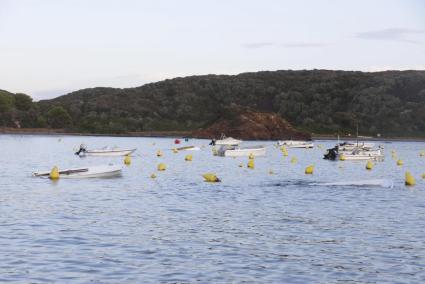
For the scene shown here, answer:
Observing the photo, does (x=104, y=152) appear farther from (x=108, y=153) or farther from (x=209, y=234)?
(x=209, y=234)

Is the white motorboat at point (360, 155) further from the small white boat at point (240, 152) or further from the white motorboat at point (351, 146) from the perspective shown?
the small white boat at point (240, 152)

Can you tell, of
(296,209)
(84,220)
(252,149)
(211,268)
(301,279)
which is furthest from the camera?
(252,149)

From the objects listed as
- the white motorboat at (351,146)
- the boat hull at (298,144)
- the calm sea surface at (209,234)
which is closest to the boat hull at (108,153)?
the white motorboat at (351,146)

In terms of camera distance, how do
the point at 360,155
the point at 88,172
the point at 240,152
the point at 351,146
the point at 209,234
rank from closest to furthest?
the point at 209,234
the point at 88,172
the point at 360,155
the point at 240,152
the point at 351,146

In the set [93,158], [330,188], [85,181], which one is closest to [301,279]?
[330,188]

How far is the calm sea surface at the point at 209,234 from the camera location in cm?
2114

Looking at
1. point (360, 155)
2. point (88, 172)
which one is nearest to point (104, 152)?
point (360, 155)

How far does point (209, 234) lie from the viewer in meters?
28.5


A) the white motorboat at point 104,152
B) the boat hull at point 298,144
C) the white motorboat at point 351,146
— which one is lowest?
the boat hull at point 298,144

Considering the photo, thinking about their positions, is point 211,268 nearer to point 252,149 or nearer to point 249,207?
point 249,207

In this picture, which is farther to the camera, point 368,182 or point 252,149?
point 252,149

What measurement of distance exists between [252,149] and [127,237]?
79970mm

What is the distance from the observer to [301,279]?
66.9 ft

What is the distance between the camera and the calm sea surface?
69.4ft
